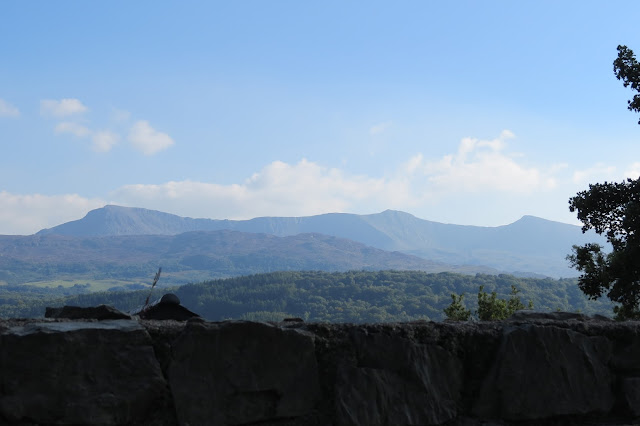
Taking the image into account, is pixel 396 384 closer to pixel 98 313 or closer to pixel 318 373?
pixel 318 373

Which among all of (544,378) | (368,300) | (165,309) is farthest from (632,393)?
(368,300)

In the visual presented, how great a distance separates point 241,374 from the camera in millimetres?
3080

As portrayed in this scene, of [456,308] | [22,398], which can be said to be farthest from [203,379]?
[456,308]

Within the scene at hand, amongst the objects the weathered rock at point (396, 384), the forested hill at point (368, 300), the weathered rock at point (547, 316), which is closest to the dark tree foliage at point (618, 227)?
the weathered rock at point (547, 316)

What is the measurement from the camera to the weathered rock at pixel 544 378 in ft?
11.4

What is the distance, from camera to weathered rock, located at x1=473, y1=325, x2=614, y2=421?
137 inches

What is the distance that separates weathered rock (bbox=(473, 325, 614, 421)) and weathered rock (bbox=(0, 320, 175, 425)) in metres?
1.86

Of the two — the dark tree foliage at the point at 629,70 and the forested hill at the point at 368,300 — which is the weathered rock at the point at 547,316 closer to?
the dark tree foliage at the point at 629,70

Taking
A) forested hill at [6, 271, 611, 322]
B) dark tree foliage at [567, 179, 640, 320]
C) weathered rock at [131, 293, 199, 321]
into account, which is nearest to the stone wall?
weathered rock at [131, 293, 199, 321]

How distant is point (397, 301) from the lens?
166 metres

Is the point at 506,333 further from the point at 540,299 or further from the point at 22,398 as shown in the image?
the point at 540,299

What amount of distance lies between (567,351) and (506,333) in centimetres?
39

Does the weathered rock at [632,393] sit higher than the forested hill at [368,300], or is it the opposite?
the weathered rock at [632,393]

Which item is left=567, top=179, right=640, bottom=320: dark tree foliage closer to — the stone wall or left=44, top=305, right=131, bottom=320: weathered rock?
the stone wall
